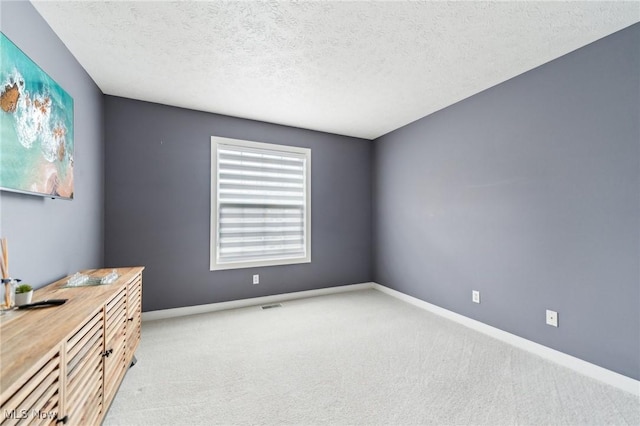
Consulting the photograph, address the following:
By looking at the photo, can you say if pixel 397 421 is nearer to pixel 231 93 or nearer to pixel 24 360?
pixel 24 360

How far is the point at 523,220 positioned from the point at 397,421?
80.1 inches

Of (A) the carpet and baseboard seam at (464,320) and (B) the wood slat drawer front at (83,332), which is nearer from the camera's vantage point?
(B) the wood slat drawer front at (83,332)

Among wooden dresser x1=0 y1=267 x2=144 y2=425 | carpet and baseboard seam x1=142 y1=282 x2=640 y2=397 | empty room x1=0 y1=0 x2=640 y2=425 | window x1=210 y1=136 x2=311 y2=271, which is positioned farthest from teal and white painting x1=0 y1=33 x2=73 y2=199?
carpet and baseboard seam x1=142 y1=282 x2=640 y2=397

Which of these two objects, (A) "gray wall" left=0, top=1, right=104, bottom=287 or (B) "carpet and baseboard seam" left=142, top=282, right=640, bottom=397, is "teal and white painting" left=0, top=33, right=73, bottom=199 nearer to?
(A) "gray wall" left=0, top=1, right=104, bottom=287

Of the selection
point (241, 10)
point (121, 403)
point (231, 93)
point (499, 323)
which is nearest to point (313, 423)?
point (121, 403)

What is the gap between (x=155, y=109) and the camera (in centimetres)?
313

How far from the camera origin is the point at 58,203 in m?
1.96

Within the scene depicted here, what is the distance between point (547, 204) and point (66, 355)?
328 cm

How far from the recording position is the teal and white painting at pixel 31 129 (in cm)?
135

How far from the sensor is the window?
3.46 meters

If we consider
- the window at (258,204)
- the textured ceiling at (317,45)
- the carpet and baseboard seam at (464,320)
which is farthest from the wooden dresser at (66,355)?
the textured ceiling at (317,45)

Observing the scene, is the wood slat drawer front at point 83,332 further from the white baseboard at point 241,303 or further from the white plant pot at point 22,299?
the white baseboard at point 241,303

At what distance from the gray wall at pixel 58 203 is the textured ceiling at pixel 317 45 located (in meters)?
0.18

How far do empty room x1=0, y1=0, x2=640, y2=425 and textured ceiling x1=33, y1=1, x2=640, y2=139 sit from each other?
18 mm
